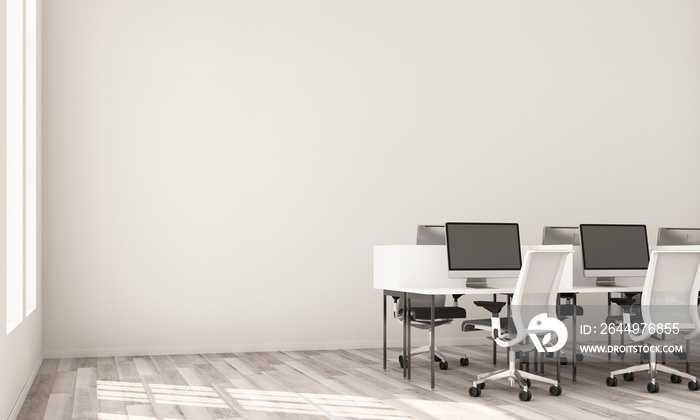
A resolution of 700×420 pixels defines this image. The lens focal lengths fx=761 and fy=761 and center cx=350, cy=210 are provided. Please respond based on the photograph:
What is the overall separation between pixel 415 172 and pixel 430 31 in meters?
1.60

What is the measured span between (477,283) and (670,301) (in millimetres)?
1416

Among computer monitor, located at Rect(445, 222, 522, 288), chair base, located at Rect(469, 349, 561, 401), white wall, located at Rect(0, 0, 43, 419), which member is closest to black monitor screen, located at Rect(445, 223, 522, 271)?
computer monitor, located at Rect(445, 222, 522, 288)

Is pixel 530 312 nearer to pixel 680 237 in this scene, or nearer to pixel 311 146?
pixel 680 237

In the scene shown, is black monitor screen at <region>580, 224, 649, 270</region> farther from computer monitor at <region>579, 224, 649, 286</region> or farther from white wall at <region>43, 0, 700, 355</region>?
white wall at <region>43, 0, 700, 355</region>

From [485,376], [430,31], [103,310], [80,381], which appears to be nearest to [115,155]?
[103,310]

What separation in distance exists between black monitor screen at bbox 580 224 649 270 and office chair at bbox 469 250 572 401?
1362mm

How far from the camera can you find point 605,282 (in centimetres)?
676

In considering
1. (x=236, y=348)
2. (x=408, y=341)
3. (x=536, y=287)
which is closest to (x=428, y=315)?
(x=408, y=341)

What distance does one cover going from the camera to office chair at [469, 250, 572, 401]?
16.9 ft

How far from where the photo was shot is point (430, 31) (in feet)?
28.0

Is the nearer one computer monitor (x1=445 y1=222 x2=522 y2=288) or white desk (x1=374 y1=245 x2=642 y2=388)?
computer monitor (x1=445 y1=222 x2=522 y2=288)

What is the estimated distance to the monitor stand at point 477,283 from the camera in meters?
6.01

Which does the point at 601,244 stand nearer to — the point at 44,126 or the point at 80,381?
the point at 80,381

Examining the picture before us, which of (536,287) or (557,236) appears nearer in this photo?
(536,287)
